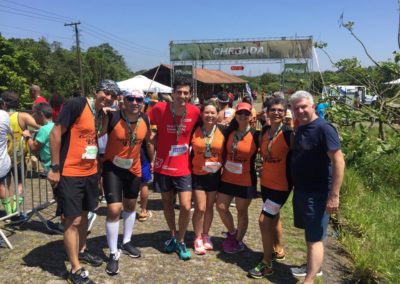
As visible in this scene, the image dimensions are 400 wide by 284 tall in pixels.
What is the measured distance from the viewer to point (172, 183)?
4031 millimetres

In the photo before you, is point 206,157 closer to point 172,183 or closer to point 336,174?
point 172,183

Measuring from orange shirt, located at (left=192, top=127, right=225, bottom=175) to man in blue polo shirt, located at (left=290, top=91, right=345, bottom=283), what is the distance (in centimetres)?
93

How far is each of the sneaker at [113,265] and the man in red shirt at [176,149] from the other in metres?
0.73

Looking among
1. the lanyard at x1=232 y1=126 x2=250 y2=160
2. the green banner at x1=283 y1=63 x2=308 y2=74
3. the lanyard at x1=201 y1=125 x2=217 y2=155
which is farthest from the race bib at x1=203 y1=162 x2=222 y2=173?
the green banner at x1=283 y1=63 x2=308 y2=74

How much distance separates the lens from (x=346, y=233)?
481 centimetres

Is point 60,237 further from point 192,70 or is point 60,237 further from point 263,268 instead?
point 192,70

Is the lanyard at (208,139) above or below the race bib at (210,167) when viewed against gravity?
above

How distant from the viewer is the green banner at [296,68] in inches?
599

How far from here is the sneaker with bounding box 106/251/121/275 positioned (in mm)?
3697

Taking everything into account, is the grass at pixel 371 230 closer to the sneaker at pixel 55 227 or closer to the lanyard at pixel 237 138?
the lanyard at pixel 237 138

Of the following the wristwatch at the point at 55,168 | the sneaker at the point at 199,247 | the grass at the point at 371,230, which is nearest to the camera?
the wristwatch at the point at 55,168

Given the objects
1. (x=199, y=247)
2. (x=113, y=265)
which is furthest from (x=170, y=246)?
(x=113, y=265)

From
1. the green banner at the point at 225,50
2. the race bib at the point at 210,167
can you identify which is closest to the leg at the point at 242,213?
the race bib at the point at 210,167

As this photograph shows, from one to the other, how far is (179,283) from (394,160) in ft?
20.2
